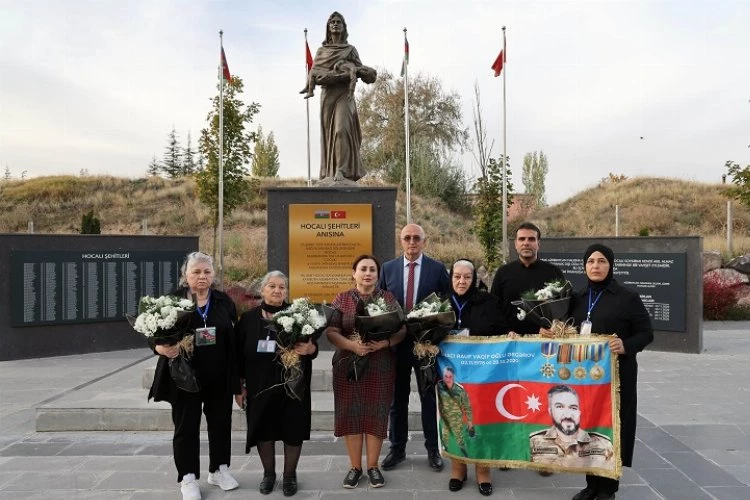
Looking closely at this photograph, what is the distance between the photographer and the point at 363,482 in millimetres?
4504

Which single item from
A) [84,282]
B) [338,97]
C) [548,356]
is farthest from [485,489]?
[84,282]

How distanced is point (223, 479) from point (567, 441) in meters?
2.57

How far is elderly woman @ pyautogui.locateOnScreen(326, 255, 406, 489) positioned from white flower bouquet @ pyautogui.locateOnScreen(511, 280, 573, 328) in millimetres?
934

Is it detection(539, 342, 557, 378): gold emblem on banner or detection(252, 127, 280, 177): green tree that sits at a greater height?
detection(252, 127, 280, 177): green tree

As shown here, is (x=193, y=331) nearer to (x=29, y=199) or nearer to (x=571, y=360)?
(x=571, y=360)

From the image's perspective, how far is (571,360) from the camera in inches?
160

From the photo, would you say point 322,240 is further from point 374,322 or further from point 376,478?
point 376,478

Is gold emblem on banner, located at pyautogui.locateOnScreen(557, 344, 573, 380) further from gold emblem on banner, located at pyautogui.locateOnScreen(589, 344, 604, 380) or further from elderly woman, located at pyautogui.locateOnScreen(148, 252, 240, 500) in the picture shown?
elderly woman, located at pyautogui.locateOnScreen(148, 252, 240, 500)

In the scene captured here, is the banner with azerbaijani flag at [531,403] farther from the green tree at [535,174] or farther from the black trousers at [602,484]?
the green tree at [535,174]

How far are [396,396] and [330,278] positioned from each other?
313cm

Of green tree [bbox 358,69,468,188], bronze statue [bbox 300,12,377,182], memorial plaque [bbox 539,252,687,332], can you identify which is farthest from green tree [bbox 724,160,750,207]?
green tree [bbox 358,69,468,188]

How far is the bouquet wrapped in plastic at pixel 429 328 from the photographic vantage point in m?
4.11

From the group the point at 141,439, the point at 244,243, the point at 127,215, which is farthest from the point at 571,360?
the point at 127,215

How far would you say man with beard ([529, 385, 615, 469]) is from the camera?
4004 millimetres
